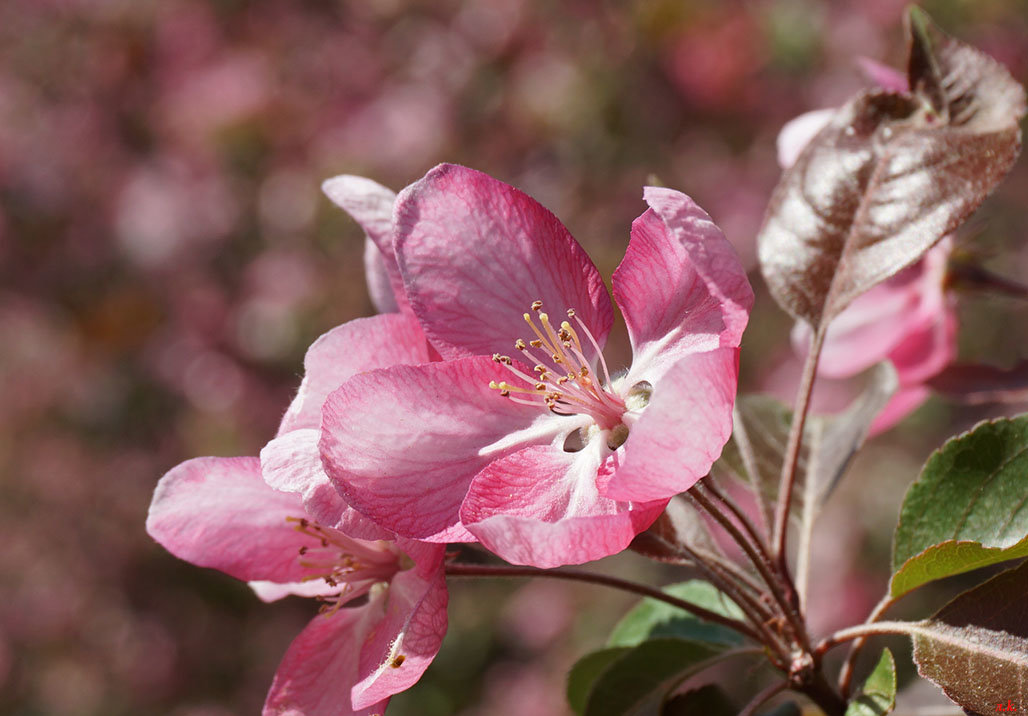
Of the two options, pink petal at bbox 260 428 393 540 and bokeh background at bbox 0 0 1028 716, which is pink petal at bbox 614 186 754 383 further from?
bokeh background at bbox 0 0 1028 716

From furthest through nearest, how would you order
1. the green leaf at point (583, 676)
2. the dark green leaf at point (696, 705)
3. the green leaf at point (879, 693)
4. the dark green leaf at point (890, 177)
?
the green leaf at point (583, 676) → the dark green leaf at point (696, 705) → the dark green leaf at point (890, 177) → the green leaf at point (879, 693)

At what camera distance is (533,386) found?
80 centimetres

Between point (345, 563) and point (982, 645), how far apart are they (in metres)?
0.49

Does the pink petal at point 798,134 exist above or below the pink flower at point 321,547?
above

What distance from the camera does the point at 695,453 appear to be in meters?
0.61

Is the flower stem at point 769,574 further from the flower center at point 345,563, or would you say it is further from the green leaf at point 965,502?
the flower center at point 345,563

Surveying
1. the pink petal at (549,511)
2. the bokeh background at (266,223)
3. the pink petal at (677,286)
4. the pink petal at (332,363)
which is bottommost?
the bokeh background at (266,223)

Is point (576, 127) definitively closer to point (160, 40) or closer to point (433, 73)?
point (433, 73)

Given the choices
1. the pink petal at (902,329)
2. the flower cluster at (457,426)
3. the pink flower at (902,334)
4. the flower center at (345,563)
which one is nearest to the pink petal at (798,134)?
the pink flower at (902,334)

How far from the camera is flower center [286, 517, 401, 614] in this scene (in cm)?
82

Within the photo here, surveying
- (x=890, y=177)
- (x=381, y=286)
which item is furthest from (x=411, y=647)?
(x=890, y=177)

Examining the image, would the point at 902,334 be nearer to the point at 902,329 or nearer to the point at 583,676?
the point at 902,329

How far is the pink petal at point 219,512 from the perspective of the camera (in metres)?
0.80

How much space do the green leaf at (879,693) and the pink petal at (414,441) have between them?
33 cm
